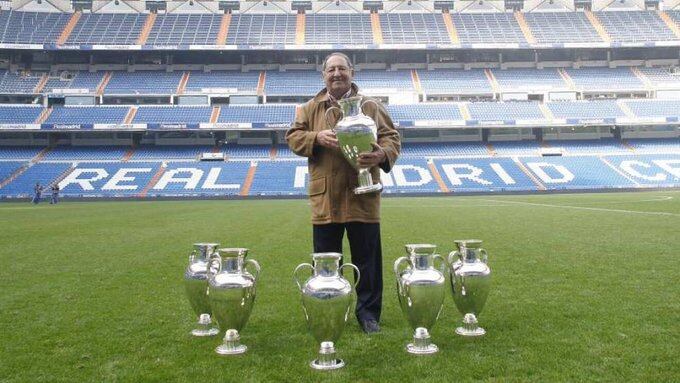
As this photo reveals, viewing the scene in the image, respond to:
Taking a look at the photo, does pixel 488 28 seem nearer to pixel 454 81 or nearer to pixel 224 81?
pixel 454 81

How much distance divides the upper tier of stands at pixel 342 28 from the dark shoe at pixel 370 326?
40.8 meters

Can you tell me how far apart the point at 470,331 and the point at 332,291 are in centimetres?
123

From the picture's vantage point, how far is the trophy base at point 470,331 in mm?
3723

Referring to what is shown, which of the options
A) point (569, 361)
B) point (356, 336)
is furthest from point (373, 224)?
point (569, 361)

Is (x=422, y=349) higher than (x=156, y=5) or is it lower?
lower

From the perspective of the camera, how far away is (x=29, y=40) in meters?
40.8

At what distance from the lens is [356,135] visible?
3.32 metres

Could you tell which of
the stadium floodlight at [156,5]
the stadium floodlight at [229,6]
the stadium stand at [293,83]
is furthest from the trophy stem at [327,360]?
the stadium floodlight at [156,5]

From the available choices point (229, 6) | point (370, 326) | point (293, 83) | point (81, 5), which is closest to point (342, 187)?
point (370, 326)

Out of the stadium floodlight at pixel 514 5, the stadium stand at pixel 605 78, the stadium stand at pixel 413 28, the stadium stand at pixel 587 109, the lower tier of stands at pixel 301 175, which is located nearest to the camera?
the lower tier of stands at pixel 301 175

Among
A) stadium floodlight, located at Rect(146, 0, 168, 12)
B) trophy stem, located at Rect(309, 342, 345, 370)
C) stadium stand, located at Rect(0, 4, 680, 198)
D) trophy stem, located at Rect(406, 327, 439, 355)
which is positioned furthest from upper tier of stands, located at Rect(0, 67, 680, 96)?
trophy stem, located at Rect(309, 342, 345, 370)

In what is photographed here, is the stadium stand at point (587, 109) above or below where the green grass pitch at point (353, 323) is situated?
above

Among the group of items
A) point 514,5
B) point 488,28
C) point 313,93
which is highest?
point 514,5

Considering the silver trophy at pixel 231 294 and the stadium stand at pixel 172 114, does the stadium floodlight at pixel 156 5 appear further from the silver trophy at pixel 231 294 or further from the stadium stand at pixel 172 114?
the silver trophy at pixel 231 294
